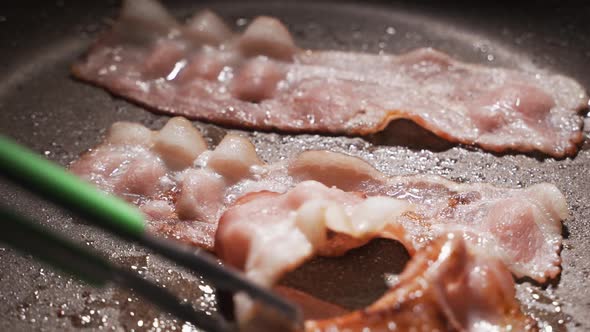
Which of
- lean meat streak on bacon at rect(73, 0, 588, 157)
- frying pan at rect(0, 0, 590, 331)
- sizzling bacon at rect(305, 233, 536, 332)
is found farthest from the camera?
lean meat streak on bacon at rect(73, 0, 588, 157)

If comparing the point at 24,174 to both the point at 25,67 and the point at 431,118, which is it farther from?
the point at 25,67

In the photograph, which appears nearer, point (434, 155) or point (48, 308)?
point (48, 308)

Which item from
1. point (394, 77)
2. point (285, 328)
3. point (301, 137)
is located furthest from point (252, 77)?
point (285, 328)

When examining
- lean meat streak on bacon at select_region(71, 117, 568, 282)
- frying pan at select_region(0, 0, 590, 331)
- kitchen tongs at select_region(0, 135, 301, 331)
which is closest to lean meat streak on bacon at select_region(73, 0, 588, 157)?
frying pan at select_region(0, 0, 590, 331)

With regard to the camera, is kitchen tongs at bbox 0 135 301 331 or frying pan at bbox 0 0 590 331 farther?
frying pan at bbox 0 0 590 331

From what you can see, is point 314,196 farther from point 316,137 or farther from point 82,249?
point 82,249

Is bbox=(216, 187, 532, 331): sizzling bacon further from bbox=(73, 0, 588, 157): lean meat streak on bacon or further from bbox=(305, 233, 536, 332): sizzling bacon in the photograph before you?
bbox=(73, 0, 588, 157): lean meat streak on bacon
